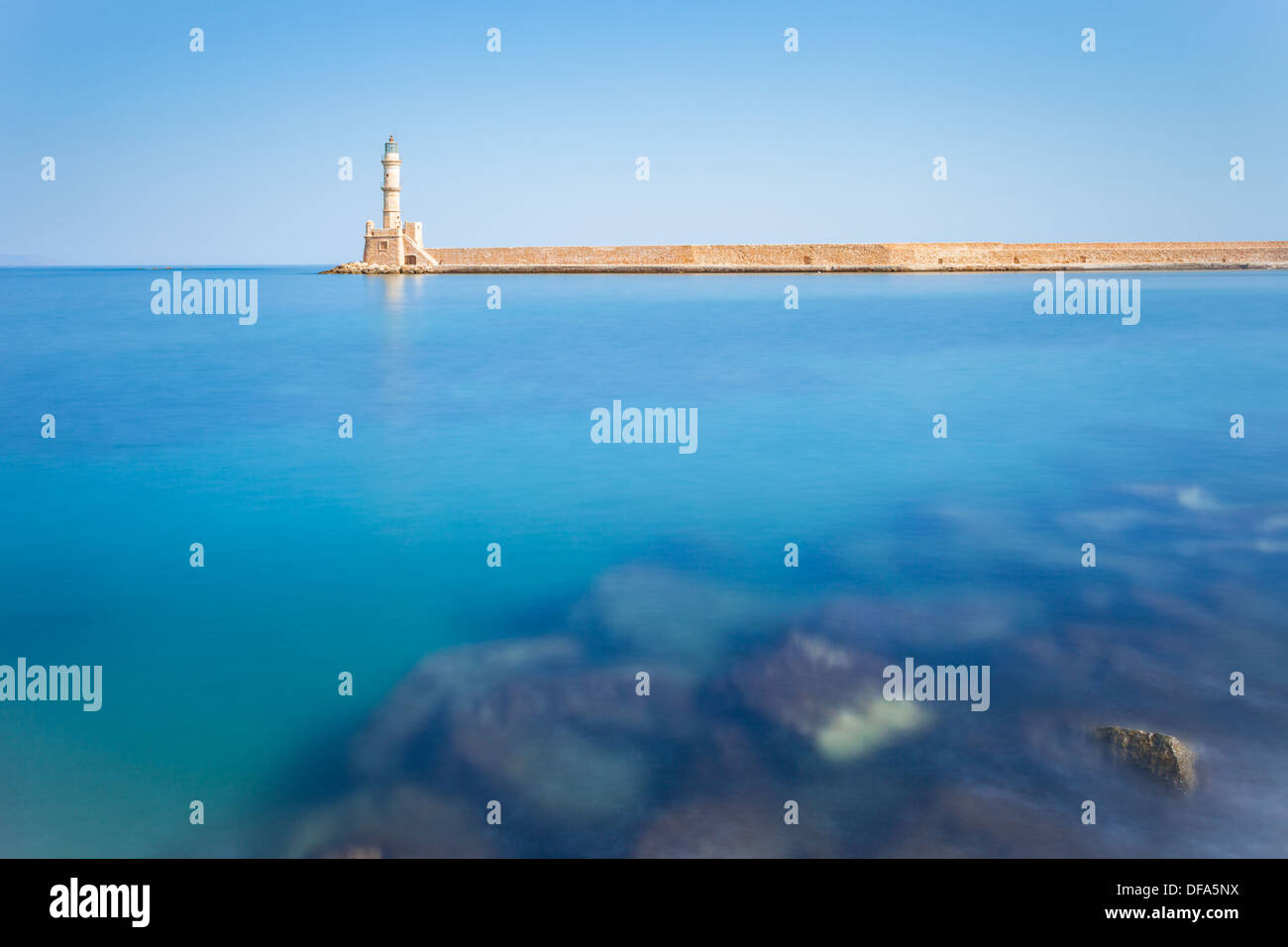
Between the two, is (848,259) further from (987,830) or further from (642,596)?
(987,830)

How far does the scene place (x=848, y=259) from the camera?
7906 centimetres

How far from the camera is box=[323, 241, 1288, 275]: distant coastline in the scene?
78250 mm

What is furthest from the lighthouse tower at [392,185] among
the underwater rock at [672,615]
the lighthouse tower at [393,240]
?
the underwater rock at [672,615]

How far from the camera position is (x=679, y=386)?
2019cm

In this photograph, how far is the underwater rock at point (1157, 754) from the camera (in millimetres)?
4512

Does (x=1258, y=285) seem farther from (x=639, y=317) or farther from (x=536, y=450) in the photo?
(x=536, y=450)

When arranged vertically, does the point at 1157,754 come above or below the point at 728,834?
above

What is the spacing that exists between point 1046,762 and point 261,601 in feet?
18.2

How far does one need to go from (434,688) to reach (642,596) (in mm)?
2041

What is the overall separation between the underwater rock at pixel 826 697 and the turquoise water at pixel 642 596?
0.11 metres

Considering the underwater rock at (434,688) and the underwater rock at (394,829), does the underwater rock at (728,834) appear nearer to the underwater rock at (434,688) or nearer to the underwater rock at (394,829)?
the underwater rock at (394,829)
